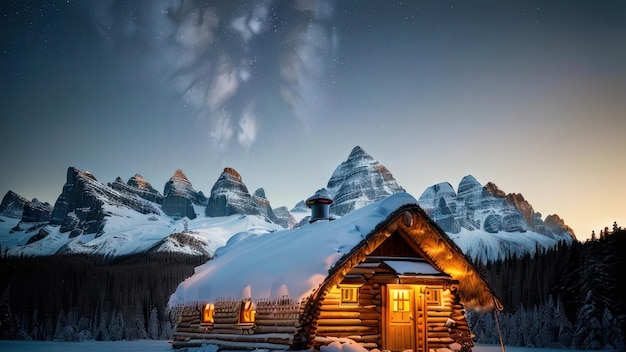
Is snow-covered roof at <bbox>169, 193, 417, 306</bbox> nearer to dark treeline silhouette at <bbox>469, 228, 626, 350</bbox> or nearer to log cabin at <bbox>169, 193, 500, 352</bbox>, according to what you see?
log cabin at <bbox>169, 193, 500, 352</bbox>

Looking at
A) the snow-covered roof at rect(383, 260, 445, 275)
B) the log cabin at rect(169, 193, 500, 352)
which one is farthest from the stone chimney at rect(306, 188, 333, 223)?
the snow-covered roof at rect(383, 260, 445, 275)

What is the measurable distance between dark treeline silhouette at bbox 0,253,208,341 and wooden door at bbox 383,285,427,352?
52.1 metres

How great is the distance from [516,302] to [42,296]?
205 feet

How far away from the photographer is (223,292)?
22188mm

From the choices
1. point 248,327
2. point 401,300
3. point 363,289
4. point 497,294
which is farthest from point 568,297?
point 248,327

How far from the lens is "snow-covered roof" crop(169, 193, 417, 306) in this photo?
1878cm

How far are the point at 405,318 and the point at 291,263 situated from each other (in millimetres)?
4376

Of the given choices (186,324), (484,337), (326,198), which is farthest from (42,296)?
(326,198)

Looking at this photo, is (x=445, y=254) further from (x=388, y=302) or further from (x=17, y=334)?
(x=17, y=334)

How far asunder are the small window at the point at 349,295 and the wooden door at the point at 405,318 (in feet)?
3.52

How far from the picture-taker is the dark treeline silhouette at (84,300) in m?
68.6

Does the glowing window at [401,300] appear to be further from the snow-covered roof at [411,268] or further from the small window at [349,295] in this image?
the small window at [349,295]

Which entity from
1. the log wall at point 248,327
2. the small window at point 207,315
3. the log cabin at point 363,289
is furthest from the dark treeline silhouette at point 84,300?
the log cabin at point 363,289

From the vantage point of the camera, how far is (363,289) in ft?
67.0
